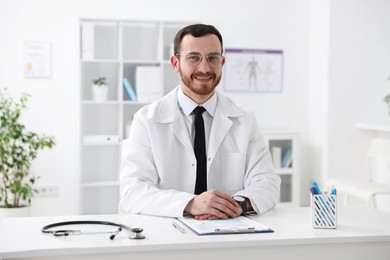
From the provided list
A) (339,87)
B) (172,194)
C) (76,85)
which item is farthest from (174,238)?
(339,87)

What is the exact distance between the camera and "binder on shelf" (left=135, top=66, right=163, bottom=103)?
456 cm

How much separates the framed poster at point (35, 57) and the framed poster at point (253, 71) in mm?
1662

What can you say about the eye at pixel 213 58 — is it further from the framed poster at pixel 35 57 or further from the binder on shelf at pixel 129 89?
the framed poster at pixel 35 57

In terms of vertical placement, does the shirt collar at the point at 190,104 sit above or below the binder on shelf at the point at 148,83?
below

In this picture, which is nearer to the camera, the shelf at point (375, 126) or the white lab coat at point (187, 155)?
the white lab coat at point (187, 155)

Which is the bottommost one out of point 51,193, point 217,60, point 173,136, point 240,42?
point 51,193

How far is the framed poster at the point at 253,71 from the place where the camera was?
5078 millimetres

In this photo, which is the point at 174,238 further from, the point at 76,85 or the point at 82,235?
the point at 76,85

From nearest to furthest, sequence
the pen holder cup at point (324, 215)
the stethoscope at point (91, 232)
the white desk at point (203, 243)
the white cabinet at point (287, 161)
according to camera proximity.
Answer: the white desk at point (203, 243), the stethoscope at point (91, 232), the pen holder cup at point (324, 215), the white cabinet at point (287, 161)

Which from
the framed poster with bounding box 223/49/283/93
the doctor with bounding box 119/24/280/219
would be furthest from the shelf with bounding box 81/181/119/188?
the doctor with bounding box 119/24/280/219

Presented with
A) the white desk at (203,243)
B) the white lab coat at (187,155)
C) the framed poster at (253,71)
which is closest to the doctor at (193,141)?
the white lab coat at (187,155)

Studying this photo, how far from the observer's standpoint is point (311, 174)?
5.21 meters

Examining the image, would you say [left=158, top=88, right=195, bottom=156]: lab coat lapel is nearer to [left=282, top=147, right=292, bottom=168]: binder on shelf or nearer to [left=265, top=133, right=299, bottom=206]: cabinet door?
[left=265, top=133, right=299, bottom=206]: cabinet door

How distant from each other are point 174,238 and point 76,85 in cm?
327
